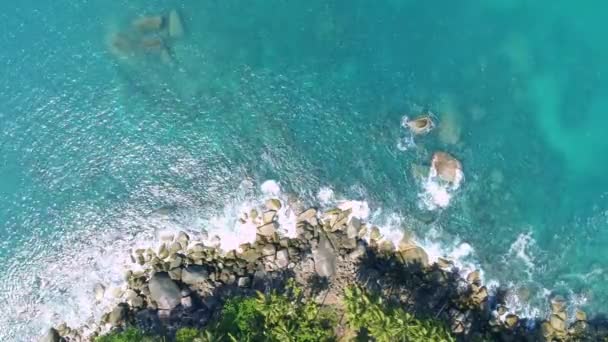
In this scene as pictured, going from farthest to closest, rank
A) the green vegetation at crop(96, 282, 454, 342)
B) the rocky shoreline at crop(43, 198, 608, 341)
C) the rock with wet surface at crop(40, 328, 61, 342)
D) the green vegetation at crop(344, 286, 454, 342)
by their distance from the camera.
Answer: the rock with wet surface at crop(40, 328, 61, 342) → the rocky shoreline at crop(43, 198, 608, 341) → the green vegetation at crop(96, 282, 454, 342) → the green vegetation at crop(344, 286, 454, 342)

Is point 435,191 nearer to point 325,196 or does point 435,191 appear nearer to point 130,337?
point 325,196

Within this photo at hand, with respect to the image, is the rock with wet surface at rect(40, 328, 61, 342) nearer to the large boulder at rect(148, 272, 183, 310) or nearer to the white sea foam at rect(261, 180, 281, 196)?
the large boulder at rect(148, 272, 183, 310)

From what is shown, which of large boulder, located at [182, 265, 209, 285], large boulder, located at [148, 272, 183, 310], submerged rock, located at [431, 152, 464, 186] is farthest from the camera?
submerged rock, located at [431, 152, 464, 186]

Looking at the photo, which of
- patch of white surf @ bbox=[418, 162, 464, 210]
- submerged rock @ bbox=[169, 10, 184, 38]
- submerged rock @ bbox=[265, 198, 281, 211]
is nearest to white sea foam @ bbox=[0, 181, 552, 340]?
submerged rock @ bbox=[265, 198, 281, 211]

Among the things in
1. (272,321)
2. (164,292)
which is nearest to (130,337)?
(164,292)

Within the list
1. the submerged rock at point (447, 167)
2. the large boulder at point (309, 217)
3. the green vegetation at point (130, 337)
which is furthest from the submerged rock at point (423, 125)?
the green vegetation at point (130, 337)

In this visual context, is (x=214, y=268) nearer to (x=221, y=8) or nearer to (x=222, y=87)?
(x=222, y=87)
